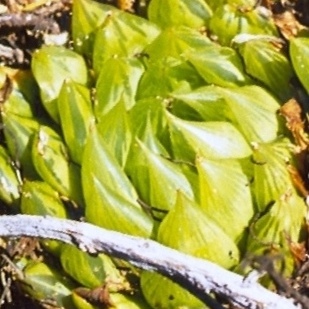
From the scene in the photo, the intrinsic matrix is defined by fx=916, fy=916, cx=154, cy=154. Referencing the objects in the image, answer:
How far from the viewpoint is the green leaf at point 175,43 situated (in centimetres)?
204

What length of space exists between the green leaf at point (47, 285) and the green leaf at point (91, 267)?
63mm

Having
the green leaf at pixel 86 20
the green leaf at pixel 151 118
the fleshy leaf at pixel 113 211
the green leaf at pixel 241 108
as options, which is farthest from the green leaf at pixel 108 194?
the green leaf at pixel 86 20

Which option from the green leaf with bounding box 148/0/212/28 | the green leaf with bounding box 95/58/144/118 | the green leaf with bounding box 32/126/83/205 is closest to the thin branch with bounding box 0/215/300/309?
the green leaf with bounding box 32/126/83/205

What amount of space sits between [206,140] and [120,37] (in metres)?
0.36

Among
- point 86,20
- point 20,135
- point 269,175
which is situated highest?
point 86,20

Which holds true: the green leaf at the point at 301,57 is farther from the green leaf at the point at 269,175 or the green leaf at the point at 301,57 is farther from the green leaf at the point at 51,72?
the green leaf at the point at 51,72

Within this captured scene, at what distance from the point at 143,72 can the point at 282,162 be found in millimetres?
413

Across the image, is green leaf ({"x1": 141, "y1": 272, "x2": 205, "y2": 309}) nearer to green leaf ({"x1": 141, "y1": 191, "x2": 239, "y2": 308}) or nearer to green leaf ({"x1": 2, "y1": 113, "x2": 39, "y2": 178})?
green leaf ({"x1": 141, "y1": 191, "x2": 239, "y2": 308})

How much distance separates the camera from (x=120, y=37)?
2086 millimetres

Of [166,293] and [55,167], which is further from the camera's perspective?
[55,167]

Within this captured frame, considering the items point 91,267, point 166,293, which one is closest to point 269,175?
point 166,293

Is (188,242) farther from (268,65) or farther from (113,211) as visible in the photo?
(268,65)

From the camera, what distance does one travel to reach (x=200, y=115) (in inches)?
78.2

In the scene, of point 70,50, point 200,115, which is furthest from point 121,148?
point 70,50
